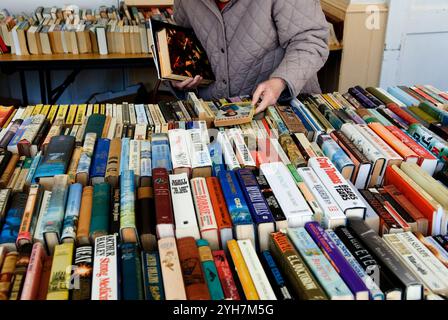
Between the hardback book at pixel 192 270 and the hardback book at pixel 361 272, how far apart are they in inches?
12.4

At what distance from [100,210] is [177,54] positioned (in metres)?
1.05

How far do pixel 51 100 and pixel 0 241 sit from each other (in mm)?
3195

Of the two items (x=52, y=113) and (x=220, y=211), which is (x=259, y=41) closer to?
(x=52, y=113)

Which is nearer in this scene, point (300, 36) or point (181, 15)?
point (300, 36)

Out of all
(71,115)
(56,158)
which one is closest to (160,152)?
(56,158)

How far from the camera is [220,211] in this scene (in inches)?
48.9

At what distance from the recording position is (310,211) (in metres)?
1.23

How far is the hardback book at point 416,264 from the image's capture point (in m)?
1.02

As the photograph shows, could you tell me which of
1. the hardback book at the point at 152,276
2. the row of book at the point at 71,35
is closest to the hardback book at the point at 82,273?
the hardback book at the point at 152,276

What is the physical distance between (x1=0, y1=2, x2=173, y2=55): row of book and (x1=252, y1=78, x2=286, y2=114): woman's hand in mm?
2061

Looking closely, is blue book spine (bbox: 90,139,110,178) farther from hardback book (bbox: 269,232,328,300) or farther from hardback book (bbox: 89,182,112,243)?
hardback book (bbox: 269,232,328,300)

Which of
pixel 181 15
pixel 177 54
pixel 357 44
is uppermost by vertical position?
pixel 181 15

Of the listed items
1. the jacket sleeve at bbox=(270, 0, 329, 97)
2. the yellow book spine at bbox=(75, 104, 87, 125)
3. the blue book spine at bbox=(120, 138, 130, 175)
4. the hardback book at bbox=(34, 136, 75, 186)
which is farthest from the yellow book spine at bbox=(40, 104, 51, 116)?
the jacket sleeve at bbox=(270, 0, 329, 97)
